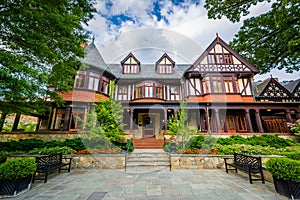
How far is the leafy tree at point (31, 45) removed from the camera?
4535mm

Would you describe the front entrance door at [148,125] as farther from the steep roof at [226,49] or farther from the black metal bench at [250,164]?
the black metal bench at [250,164]

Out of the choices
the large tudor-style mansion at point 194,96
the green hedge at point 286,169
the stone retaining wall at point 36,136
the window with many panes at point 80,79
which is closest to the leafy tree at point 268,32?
the large tudor-style mansion at point 194,96

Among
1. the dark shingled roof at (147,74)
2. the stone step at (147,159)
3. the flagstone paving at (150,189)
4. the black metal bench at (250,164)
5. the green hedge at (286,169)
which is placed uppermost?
the dark shingled roof at (147,74)

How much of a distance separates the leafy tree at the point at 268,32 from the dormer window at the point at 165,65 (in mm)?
6202

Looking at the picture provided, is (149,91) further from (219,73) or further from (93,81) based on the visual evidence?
(219,73)

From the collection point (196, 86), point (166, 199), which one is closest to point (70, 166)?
point (166, 199)

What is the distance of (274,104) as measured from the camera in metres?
11.4

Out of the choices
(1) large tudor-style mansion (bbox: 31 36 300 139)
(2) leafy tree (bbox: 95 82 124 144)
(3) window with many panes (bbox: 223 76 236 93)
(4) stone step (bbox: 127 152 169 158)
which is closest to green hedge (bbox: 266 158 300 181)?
(4) stone step (bbox: 127 152 169 158)

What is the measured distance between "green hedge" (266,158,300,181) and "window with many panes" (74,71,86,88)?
472 inches

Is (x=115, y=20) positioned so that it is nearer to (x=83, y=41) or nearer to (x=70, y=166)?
(x=83, y=41)

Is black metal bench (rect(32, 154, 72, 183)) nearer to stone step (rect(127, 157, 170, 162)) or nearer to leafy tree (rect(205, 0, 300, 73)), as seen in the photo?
stone step (rect(127, 157, 170, 162))

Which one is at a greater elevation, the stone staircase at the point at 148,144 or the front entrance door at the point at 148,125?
the front entrance door at the point at 148,125

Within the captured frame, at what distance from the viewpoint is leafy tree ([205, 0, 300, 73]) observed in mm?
8703

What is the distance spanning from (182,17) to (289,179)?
8.04 m
